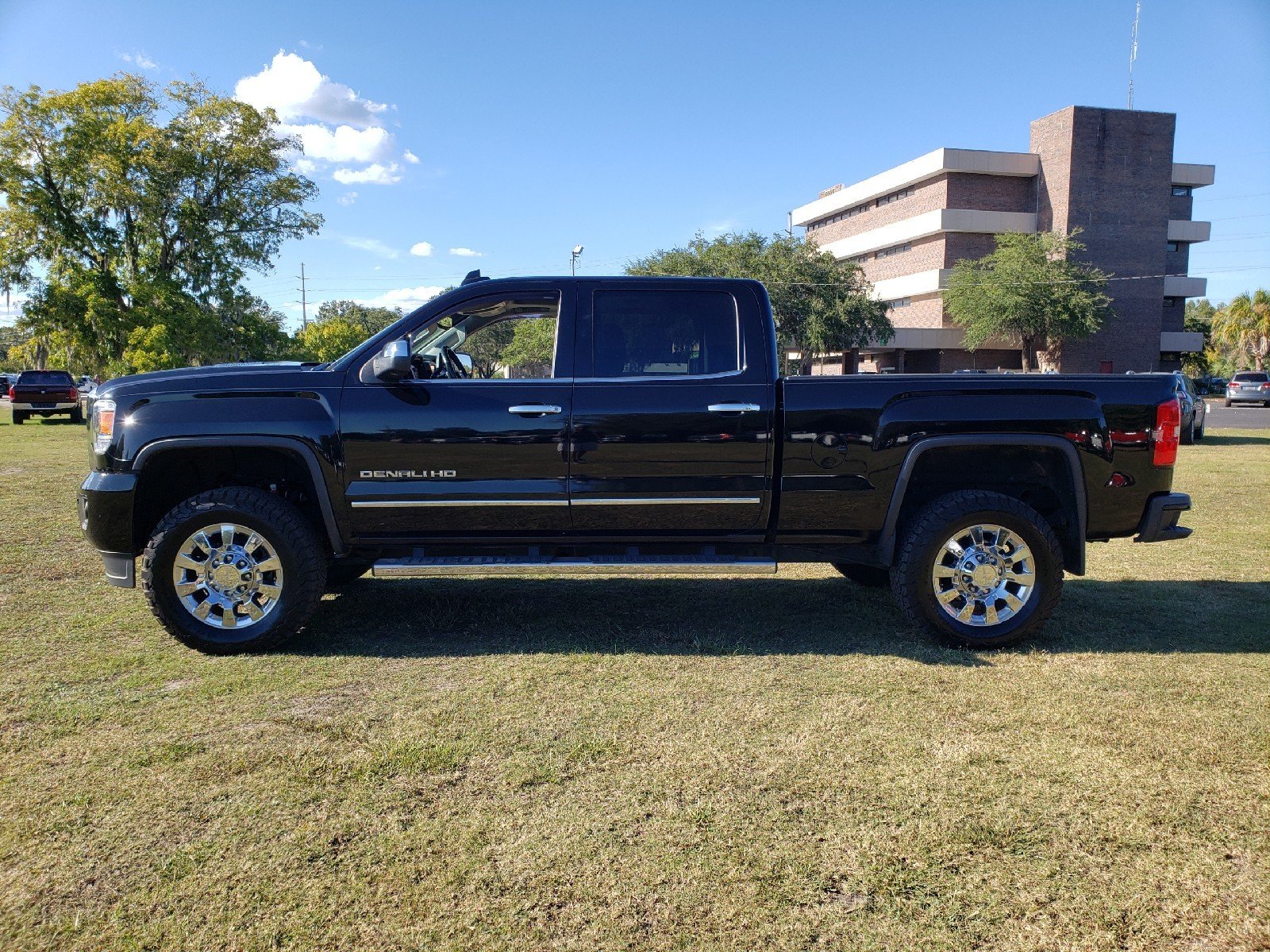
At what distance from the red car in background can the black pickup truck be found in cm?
2694

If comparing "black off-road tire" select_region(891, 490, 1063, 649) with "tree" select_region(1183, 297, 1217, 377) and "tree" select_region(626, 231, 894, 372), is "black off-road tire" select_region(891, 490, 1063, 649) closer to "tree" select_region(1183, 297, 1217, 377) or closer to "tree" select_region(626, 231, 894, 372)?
"tree" select_region(626, 231, 894, 372)

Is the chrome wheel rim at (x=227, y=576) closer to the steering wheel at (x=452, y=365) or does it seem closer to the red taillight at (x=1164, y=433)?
the steering wheel at (x=452, y=365)

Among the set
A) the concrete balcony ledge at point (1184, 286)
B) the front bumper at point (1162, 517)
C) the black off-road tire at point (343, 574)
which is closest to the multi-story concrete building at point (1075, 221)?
the concrete balcony ledge at point (1184, 286)

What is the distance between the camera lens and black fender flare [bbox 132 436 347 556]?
475 centimetres

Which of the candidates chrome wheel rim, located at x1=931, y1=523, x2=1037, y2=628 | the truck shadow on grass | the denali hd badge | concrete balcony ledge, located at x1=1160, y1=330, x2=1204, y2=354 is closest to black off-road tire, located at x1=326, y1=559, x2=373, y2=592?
the truck shadow on grass

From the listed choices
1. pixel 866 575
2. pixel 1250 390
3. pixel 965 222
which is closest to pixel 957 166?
pixel 965 222

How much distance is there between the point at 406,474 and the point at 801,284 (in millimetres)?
45210

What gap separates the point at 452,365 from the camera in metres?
5.20

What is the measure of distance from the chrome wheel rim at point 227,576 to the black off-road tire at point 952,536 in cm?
355

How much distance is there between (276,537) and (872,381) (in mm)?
3409

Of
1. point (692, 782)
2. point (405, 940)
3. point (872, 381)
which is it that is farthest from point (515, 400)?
point (405, 940)

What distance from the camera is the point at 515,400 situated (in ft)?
15.9

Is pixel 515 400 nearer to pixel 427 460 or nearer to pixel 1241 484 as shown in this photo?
pixel 427 460

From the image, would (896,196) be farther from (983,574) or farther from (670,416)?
(670,416)
